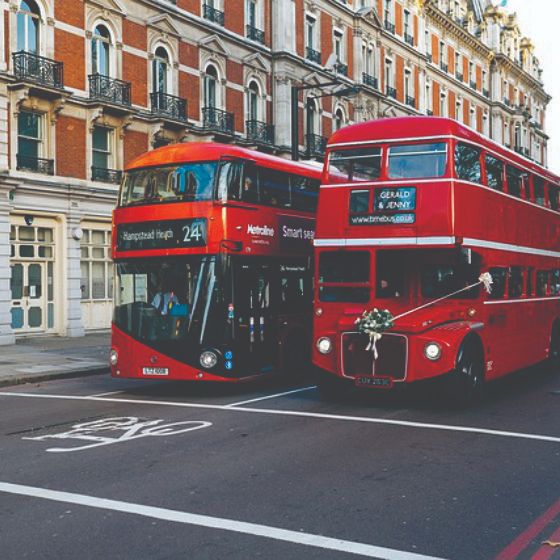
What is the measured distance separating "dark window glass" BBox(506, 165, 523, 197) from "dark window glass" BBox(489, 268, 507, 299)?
1.69 meters

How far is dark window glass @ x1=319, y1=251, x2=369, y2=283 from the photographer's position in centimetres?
1286

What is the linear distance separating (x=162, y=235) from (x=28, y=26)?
48.5 ft

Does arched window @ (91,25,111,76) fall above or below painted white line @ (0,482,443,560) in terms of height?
above

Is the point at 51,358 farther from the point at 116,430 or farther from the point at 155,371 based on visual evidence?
the point at 116,430

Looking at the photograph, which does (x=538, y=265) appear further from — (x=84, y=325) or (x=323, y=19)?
(x=323, y=19)

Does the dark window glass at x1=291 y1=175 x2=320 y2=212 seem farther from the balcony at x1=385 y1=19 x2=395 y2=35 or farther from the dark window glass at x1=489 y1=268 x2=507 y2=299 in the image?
the balcony at x1=385 y1=19 x2=395 y2=35

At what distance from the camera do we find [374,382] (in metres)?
12.1

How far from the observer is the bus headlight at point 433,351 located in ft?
38.4

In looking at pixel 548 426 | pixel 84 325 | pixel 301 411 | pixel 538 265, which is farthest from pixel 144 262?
pixel 84 325

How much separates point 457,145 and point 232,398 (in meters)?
5.40

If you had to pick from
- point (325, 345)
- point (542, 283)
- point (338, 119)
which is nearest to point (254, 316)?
point (325, 345)

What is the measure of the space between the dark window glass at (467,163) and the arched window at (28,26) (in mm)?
16881

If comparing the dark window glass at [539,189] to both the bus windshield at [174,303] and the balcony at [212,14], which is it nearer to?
the bus windshield at [174,303]

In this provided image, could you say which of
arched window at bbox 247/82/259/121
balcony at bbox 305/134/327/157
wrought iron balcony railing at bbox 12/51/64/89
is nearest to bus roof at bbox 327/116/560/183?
wrought iron balcony railing at bbox 12/51/64/89
